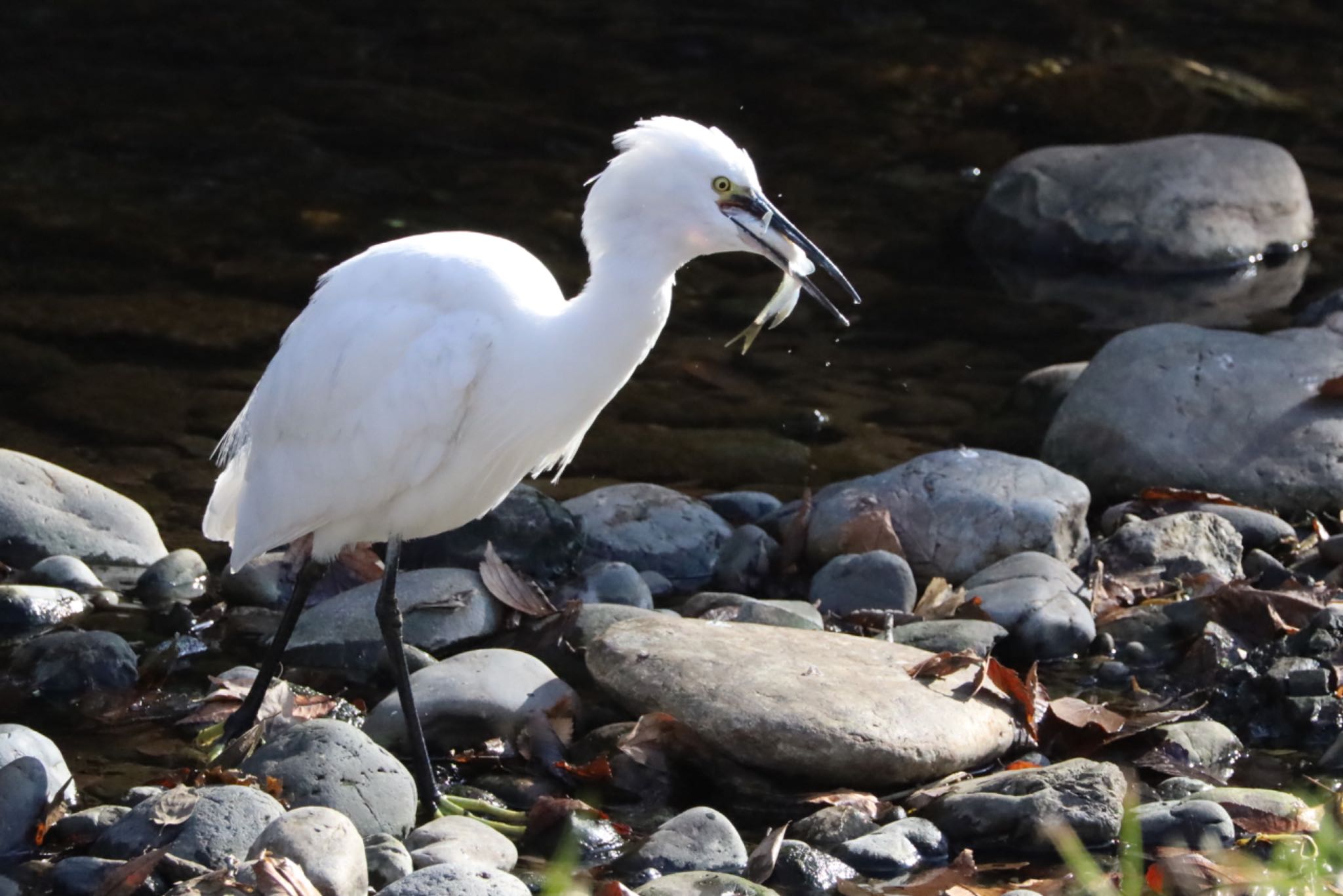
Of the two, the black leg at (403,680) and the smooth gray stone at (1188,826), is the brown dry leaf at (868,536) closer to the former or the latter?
the black leg at (403,680)

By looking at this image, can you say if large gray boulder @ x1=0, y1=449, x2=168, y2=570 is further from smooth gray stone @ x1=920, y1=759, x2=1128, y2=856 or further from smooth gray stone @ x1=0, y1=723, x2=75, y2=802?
smooth gray stone @ x1=920, y1=759, x2=1128, y2=856

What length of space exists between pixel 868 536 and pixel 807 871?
2487mm

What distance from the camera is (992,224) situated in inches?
467

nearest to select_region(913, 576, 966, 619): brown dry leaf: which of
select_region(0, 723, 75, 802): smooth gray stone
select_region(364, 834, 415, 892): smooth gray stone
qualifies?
select_region(364, 834, 415, 892): smooth gray stone

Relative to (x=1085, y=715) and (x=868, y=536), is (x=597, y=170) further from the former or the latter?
(x=1085, y=715)

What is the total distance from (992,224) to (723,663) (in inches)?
282

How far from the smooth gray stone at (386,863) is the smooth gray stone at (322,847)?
0.06 m

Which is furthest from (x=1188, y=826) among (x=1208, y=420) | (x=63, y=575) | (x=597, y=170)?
(x=597, y=170)

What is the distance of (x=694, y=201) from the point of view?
471cm

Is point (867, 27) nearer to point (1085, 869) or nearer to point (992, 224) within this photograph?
point (992, 224)

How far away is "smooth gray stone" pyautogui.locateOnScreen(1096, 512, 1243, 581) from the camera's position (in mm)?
6746

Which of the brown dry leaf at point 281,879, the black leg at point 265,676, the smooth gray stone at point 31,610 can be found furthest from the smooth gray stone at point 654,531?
the brown dry leaf at point 281,879

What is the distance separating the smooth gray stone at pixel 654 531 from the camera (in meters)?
7.02

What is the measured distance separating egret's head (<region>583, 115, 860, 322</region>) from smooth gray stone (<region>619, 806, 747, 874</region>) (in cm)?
141
